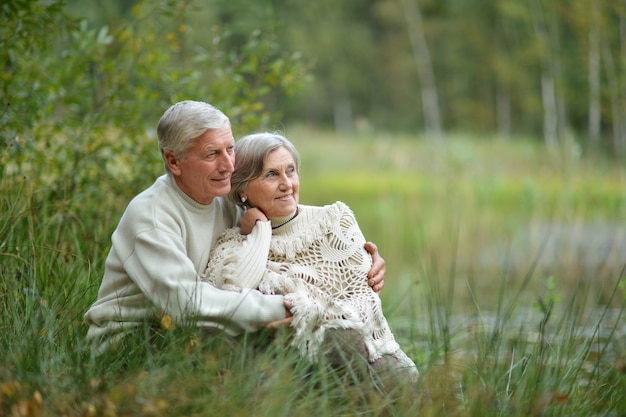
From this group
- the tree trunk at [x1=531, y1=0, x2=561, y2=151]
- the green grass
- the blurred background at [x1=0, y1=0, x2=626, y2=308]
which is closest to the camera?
the green grass

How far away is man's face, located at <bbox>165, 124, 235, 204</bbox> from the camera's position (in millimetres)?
3312

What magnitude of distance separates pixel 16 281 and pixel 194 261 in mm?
845

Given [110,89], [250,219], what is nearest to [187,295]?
[250,219]

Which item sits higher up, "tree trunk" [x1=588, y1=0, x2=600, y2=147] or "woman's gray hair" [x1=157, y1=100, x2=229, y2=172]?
"woman's gray hair" [x1=157, y1=100, x2=229, y2=172]

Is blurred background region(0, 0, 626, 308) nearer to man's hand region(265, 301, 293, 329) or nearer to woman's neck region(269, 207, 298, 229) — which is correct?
woman's neck region(269, 207, 298, 229)

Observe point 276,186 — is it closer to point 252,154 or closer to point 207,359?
point 252,154

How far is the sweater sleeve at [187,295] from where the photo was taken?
10.3 ft

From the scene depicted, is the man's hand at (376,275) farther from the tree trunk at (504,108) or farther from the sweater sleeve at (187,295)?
the tree trunk at (504,108)

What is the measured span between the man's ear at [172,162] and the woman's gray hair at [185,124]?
2 cm

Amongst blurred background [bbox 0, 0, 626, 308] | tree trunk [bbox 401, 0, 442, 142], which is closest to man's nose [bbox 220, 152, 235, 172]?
blurred background [bbox 0, 0, 626, 308]

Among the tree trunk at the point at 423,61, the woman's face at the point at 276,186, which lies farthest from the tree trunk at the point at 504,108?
the woman's face at the point at 276,186

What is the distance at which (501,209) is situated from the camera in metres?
14.2

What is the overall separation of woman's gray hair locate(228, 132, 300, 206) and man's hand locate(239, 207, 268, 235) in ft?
0.38

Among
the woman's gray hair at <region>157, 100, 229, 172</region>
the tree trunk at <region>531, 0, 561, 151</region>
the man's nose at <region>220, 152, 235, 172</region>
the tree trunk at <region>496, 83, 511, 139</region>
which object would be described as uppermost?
the woman's gray hair at <region>157, 100, 229, 172</region>
